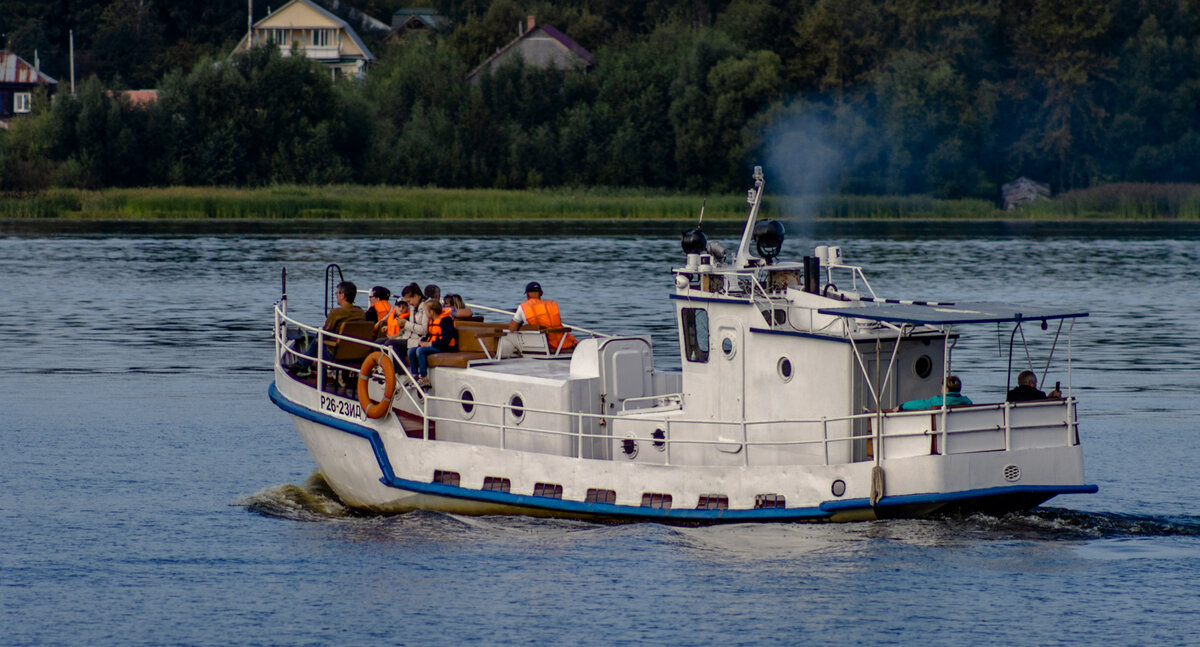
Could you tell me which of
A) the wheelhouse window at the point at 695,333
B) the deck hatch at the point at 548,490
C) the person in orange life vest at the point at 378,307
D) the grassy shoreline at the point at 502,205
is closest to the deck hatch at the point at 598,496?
the deck hatch at the point at 548,490

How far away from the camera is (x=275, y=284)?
50531mm

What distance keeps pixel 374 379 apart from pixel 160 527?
2969 millimetres

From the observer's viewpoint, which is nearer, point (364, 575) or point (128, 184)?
point (364, 575)

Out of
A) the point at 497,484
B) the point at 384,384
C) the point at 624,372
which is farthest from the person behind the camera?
the point at 384,384

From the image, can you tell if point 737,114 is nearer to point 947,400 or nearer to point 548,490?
point 548,490

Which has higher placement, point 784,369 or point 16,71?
point 16,71

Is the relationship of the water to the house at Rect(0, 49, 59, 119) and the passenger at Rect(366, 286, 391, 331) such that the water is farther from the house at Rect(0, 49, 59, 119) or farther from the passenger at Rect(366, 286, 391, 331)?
the house at Rect(0, 49, 59, 119)

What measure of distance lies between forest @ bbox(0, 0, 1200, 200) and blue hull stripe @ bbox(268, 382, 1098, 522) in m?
59.1

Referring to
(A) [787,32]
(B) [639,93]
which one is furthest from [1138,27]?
(B) [639,93]

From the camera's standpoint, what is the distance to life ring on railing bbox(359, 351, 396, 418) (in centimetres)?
1922

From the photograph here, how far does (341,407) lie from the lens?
20.1 metres

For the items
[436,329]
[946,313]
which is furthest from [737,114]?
[946,313]

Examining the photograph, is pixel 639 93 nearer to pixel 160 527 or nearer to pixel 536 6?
pixel 536 6

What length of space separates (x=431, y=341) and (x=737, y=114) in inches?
2553
